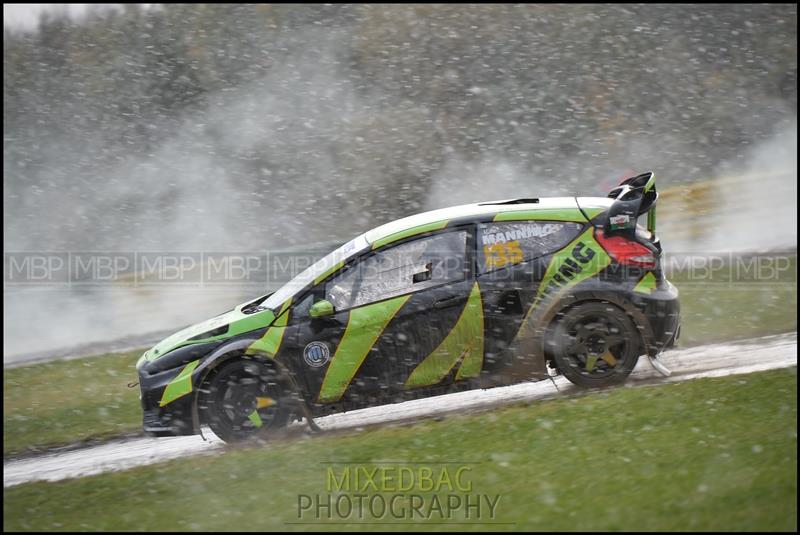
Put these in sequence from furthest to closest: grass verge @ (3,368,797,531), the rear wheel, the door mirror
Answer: the rear wheel, the door mirror, grass verge @ (3,368,797,531)

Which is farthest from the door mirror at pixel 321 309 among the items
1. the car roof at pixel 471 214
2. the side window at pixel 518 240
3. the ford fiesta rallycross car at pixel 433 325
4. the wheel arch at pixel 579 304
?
the wheel arch at pixel 579 304

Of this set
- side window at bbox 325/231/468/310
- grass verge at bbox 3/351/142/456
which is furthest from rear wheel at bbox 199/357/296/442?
grass verge at bbox 3/351/142/456

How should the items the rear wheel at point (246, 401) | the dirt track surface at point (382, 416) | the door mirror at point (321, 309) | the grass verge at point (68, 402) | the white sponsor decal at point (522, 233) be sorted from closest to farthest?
the door mirror at point (321, 309)
the rear wheel at point (246, 401)
the white sponsor decal at point (522, 233)
the dirt track surface at point (382, 416)
the grass verge at point (68, 402)

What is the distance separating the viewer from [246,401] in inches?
265

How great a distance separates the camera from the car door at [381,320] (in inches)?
261

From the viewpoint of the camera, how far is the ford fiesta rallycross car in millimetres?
6652

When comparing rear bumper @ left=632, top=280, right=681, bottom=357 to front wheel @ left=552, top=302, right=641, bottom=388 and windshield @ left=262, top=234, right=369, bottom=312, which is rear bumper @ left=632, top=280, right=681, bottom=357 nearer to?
front wheel @ left=552, top=302, right=641, bottom=388

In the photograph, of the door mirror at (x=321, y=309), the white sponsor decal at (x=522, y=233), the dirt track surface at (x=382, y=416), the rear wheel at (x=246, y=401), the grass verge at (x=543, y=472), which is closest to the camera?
the grass verge at (x=543, y=472)

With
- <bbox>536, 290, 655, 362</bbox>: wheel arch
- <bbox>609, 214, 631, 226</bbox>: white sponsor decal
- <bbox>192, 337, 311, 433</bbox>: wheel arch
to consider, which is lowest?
<bbox>192, 337, 311, 433</bbox>: wheel arch

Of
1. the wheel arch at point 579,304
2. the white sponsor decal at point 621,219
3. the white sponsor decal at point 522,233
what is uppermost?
the white sponsor decal at point 621,219

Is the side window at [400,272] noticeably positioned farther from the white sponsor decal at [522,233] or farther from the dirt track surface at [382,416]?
the dirt track surface at [382,416]

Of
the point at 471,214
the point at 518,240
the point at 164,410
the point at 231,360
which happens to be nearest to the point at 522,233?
the point at 518,240

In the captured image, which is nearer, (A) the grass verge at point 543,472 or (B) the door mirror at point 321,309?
(A) the grass verge at point 543,472

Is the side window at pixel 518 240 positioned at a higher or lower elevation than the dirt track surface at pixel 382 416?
higher
